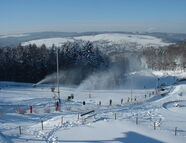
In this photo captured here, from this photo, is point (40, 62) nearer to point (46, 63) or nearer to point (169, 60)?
point (46, 63)

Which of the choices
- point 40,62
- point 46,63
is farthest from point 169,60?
point 40,62

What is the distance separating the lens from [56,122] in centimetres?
1922

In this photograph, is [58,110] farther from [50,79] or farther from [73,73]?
[73,73]

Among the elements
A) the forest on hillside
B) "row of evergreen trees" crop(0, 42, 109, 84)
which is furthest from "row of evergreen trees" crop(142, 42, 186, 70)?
"row of evergreen trees" crop(0, 42, 109, 84)

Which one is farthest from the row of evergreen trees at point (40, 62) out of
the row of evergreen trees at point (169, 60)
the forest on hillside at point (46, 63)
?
the row of evergreen trees at point (169, 60)

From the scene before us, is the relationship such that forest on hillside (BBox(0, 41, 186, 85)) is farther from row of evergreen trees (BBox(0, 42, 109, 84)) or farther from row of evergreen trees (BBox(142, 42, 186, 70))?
row of evergreen trees (BBox(142, 42, 186, 70))

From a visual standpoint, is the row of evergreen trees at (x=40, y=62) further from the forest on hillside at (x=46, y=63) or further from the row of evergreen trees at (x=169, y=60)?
the row of evergreen trees at (x=169, y=60)

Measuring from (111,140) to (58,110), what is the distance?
12782 millimetres

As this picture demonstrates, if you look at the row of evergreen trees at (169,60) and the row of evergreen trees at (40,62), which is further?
the row of evergreen trees at (169,60)

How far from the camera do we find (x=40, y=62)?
66.1m

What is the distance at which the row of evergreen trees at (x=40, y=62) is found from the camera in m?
63.5

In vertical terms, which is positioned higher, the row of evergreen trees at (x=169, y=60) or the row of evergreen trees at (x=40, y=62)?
the row of evergreen trees at (x=40, y=62)

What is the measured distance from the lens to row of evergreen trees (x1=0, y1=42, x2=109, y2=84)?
6353 centimetres

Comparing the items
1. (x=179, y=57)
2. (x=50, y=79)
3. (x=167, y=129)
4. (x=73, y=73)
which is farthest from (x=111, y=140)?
(x=179, y=57)
